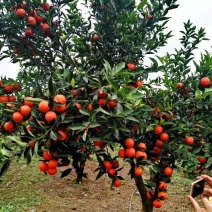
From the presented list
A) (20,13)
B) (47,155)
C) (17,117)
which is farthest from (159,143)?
(20,13)

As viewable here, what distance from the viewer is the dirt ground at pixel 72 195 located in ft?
12.3

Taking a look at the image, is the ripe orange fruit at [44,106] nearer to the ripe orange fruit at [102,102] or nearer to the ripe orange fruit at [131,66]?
the ripe orange fruit at [102,102]

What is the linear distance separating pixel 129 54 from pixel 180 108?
0.65 meters

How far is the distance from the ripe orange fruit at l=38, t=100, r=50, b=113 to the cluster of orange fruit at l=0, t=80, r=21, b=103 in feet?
2.36

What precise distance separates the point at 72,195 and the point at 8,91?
2460 millimetres

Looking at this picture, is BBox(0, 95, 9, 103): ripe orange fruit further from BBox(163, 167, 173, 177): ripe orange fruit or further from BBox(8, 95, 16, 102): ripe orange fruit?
BBox(163, 167, 173, 177): ripe orange fruit

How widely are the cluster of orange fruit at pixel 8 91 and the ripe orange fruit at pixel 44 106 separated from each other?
28.3 inches

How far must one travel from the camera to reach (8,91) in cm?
216

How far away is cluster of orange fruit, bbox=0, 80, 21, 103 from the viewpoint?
2.14m

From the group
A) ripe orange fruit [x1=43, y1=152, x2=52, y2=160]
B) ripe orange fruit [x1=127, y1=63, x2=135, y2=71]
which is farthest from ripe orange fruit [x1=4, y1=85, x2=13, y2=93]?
ripe orange fruit [x1=127, y1=63, x2=135, y2=71]

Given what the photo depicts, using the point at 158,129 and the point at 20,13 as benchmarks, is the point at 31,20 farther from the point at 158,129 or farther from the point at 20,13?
the point at 158,129

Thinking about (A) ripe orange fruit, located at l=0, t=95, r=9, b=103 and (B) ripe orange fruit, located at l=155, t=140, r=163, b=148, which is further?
(B) ripe orange fruit, located at l=155, t=140, r=163, b=148

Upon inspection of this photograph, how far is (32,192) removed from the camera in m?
4.05

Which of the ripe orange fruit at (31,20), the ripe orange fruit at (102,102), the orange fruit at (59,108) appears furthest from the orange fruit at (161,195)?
the ripe orange fruit at (31,20)
